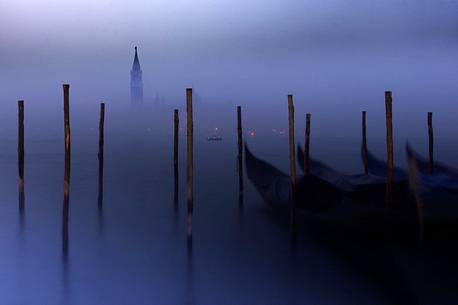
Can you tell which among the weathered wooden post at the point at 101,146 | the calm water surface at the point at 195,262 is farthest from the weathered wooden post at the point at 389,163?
the weathered wooden post at the point at 101,146

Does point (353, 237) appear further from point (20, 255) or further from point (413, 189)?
point (20, 255)

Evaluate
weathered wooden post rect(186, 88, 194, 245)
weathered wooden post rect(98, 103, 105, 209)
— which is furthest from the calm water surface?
weathered wooden post rect(186, 88, 194, 245)

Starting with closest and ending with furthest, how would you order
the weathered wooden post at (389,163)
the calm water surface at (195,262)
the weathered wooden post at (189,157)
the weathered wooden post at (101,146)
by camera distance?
1. the calm water surface at (195,262)
2. the weathered wooden post at (189,157)
3. the weathered wooden post at (389,163)
4. the weathered wooden post at (101,146)

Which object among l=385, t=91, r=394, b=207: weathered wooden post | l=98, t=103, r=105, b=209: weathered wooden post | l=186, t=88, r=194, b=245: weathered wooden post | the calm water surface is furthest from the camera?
l=98, t=103, r=105, b=209: weathered wooden post

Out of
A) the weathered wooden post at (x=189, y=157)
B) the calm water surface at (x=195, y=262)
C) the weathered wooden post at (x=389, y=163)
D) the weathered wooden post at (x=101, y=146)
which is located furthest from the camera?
the weathered wooden post at (x=101, y=146)

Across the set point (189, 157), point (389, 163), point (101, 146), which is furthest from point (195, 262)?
point (101, 146)

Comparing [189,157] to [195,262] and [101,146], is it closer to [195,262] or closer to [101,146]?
[195,262]

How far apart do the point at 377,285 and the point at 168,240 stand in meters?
3.00

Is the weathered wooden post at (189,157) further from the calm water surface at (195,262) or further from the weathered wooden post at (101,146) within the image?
the weathered wooden post at (101,146)

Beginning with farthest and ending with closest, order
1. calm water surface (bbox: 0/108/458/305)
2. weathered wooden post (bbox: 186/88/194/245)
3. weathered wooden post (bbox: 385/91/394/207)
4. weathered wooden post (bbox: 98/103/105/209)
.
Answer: weathered wooden post (bbox: 98/103/105/209) → weathered wooden post (bbox: 385/91/394/207) → weathered wooden post (bbox: 186/88/194/245) → calm water surface (bbox: 0/108/458/305)

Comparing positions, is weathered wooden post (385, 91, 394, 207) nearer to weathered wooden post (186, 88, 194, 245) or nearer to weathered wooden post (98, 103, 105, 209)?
weathered wooden post (186, 88, 194, 245)

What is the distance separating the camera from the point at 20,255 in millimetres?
5793

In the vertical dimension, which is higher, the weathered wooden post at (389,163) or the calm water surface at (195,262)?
the weathered wooden post at (389,163)

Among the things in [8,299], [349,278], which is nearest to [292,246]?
[349,278]
